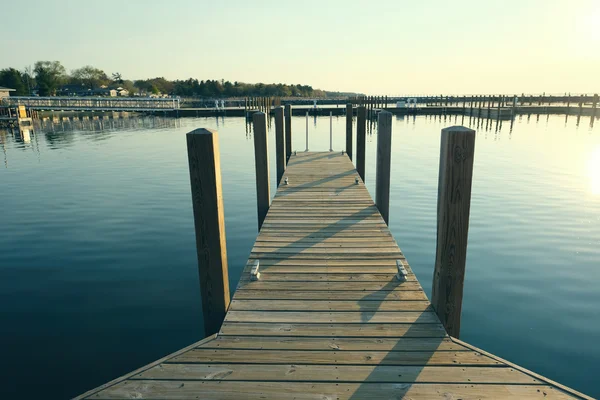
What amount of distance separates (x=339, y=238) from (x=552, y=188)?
1214 centimetres

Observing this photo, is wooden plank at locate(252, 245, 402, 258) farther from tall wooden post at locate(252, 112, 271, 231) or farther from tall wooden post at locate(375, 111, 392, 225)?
tall wooden post at locate(252, 112, 271, 231)

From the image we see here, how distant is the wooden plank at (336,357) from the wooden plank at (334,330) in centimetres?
28

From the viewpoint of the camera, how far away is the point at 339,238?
628cm

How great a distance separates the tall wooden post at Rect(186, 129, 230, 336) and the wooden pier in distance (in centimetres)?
3

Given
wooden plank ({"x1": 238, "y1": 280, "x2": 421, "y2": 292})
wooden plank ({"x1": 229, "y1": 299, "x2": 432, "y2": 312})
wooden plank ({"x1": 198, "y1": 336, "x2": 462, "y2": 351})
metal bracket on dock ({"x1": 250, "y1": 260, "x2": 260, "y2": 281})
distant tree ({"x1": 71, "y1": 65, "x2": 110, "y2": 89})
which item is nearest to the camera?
wooden plank ({"x1": 198, "y1": 336, "x2": 462, "y2": 351})

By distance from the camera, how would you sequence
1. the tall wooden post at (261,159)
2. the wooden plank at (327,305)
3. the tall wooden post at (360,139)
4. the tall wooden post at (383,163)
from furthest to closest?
the tall wooden post at (360,139), the tall wooden post at (261,159), the tall wooden post at (383,163), the wooden plank at (327,305)

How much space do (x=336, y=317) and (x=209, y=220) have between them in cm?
170

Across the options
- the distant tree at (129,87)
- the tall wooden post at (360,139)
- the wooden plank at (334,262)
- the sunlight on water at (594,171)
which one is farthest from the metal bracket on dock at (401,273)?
the distant tree at (129,87)

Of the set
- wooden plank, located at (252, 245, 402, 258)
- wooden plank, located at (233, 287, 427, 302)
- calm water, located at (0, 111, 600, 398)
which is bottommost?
calm water, located at (0, 111, 600, 398)

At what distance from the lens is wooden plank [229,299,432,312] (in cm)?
416

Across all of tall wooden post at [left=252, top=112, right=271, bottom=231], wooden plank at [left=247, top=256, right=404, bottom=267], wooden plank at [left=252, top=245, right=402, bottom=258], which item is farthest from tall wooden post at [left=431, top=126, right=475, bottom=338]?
tall wooden post at [left=252, top=112, right=271, bottom=231]

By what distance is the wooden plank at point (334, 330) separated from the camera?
369 cm

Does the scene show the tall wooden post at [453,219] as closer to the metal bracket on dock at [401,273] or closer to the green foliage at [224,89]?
the metal bracket on dock at [401,273]

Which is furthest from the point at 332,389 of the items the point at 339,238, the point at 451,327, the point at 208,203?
the point at 339,238
